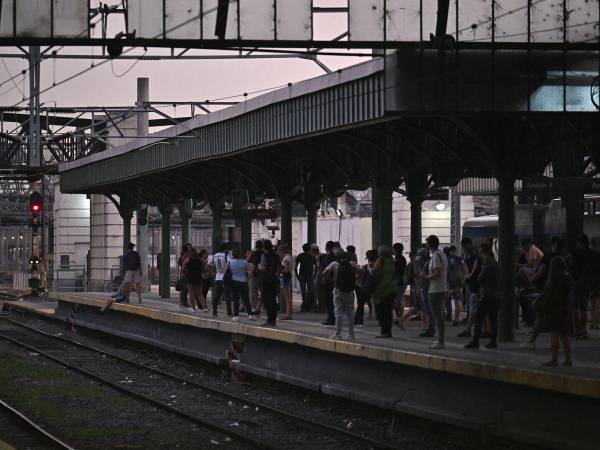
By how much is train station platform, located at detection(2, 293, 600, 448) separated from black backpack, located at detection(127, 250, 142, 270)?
11.3 ft

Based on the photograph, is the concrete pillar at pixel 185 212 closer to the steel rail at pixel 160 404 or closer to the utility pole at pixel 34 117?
the utility pole at pixel 34 117

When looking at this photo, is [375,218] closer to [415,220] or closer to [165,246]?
[415,220]

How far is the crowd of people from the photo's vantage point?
17.4 meters

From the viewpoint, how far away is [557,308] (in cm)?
1506

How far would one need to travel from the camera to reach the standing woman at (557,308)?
1504 cm

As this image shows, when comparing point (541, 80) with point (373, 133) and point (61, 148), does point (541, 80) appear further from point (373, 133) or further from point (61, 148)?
point (61, 148)

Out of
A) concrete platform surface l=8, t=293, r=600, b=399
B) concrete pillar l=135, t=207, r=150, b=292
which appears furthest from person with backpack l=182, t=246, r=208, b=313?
concrete pillar l=135, t=207, r=150, b=292

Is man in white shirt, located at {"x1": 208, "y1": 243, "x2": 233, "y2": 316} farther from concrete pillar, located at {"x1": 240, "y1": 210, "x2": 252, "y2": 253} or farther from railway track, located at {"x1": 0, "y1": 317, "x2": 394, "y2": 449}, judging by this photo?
concrete pillar, located at {"x1": 240, "y1": 210, "x2": 252, "y2": 253}

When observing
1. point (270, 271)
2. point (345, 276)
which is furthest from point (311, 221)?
point (345, 276)

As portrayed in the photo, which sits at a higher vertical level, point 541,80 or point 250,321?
point 541,80

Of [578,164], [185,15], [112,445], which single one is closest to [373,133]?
[578,164]

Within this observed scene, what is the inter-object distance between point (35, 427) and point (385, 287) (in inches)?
237

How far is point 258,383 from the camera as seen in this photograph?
22.7 m

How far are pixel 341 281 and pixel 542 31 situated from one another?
4.64 metres
